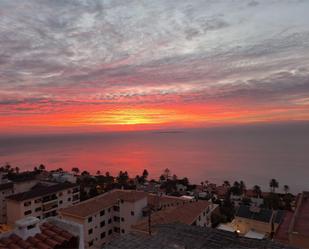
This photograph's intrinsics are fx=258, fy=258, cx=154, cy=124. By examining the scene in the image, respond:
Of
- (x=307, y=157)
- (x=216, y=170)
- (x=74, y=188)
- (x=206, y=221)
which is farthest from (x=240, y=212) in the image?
(x=307, y=157)

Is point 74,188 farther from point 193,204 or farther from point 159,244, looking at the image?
point 159,244

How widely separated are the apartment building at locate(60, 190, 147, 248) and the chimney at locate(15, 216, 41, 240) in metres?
17.9

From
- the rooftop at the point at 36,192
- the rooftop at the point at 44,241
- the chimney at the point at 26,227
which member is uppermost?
the chimney at the point at 26,227

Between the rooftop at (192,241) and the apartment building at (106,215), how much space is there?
1389 cm

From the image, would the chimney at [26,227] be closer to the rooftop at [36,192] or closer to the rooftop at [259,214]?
the rooftop at [259,214]

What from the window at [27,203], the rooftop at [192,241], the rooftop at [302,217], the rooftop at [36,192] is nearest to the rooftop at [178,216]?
the rooftop at [302,217]

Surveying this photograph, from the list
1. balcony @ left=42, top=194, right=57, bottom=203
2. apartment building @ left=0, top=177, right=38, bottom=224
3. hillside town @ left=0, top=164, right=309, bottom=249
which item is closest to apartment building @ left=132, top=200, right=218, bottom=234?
hillside town @ left=0, top=164, right=309, bottom=249

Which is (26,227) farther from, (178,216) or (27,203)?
(27,203)

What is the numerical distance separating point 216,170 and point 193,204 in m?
77.6

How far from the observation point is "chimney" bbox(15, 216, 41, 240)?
4.68m

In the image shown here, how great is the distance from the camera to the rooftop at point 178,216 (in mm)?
18138

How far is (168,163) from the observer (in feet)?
388

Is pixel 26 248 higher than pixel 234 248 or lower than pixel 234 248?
higher

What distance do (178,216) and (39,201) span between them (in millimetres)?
18207
